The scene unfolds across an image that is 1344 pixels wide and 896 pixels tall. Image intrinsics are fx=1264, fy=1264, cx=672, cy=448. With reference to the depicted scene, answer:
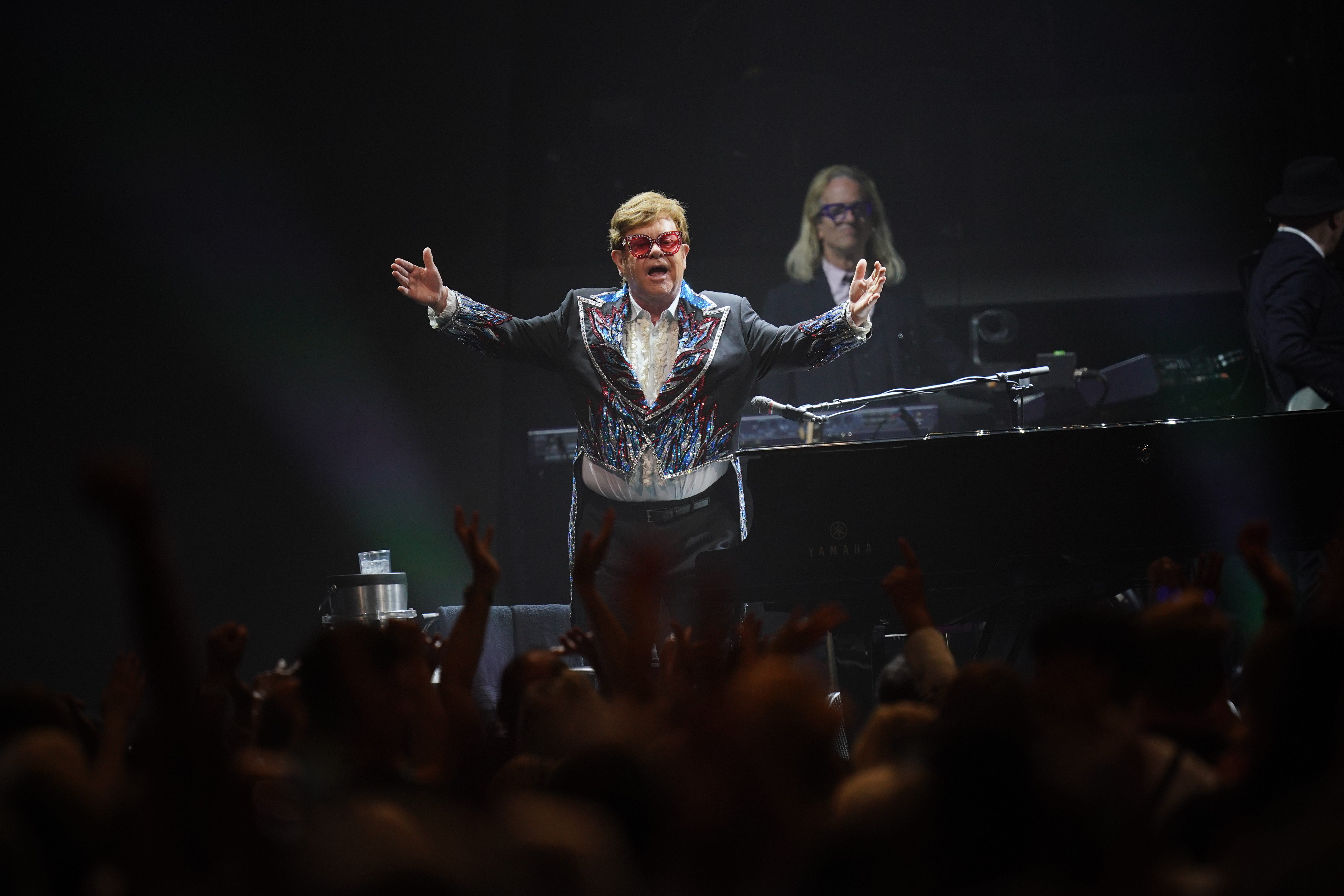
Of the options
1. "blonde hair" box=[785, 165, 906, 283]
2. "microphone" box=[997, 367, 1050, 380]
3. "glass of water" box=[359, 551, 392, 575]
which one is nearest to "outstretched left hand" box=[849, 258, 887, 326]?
"microphone" box=[997, 367, 1050, 380]

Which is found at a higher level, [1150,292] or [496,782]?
[1150,292]

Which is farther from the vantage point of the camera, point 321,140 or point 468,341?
point 321,140

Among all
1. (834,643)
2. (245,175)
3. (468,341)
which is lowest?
(834,643)

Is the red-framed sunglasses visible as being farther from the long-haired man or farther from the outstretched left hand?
the long-haired man

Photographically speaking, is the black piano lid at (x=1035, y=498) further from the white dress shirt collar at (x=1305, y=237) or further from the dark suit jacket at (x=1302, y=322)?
the white dress shirt collar at (x=1305, y=237)

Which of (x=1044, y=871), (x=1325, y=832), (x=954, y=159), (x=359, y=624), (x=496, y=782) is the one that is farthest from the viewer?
(x=954, y=159)

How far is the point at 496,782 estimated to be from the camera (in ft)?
6.07

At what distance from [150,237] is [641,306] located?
8.42ft

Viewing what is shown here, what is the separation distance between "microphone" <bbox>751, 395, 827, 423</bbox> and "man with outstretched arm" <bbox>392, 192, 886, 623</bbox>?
0.12 meters

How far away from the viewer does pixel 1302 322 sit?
4.60m

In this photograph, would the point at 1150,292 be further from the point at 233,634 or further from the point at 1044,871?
the point at 1044,871

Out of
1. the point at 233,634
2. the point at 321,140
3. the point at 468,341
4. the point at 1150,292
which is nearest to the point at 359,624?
the point at 233,634

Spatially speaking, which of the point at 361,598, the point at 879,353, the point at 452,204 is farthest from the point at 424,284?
the point at 879,353

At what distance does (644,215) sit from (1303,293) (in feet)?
8.10
